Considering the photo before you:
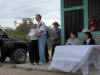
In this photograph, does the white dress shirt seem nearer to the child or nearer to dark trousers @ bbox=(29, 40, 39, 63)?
the child

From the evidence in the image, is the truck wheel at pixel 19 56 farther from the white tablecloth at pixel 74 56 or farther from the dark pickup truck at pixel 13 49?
the white tablecloth at pixel 74 56

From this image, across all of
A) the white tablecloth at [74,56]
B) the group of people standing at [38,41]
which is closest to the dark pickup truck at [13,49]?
the group of people standing at [38,41]

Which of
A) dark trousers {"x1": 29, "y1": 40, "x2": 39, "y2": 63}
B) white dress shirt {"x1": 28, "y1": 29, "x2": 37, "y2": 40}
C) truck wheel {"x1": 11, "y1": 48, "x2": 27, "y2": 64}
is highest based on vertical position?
white dress shirt {"x1": 28, "y1": 29, "x2": 37, "y2": 40}

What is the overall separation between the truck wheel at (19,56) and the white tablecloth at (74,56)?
3.95 m

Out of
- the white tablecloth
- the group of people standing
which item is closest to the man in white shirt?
the group of people standing

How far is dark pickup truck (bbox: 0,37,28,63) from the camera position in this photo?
10.5m

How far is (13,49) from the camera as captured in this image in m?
11.0

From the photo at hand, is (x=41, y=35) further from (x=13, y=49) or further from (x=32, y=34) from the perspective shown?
(x=13, y=49)

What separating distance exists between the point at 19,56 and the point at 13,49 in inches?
17.9

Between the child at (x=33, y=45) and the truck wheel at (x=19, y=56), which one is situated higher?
the child at (x=33, y=45)

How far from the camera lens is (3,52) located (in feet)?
34.4

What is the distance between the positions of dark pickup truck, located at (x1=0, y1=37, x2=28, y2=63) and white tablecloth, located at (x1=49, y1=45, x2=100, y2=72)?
386cm

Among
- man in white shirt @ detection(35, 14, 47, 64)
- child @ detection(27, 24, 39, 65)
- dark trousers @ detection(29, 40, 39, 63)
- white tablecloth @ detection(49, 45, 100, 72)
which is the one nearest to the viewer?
white tablecloth @ detection(49, 45, 100, 72)

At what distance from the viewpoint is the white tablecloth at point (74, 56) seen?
21.6 feet
